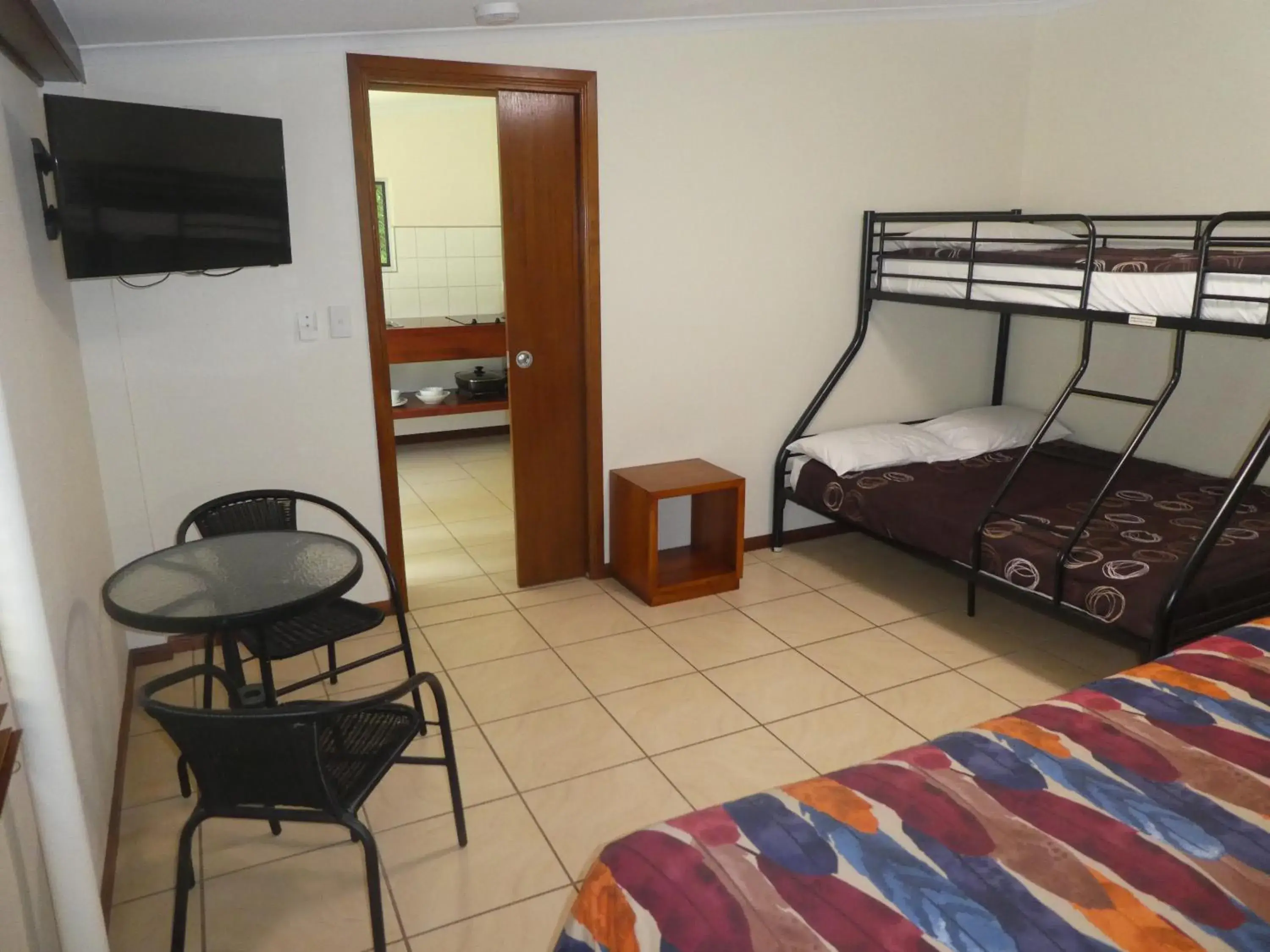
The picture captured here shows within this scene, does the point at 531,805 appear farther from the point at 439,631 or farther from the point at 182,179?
the point at 182,179

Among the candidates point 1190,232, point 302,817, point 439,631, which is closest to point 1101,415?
point 1190,232

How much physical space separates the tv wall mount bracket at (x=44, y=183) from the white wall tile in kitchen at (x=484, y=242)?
4006 mm

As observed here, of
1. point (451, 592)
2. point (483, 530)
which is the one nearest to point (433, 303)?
point (483, 530)

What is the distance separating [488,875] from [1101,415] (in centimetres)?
351

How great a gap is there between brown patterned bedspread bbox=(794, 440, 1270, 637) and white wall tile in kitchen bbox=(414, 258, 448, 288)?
11.2 ft

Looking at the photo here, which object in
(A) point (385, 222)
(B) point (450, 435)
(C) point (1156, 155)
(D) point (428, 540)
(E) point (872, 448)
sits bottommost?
(D) point (428, 540)

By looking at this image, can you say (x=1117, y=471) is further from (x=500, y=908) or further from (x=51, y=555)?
(x=51, y=555)

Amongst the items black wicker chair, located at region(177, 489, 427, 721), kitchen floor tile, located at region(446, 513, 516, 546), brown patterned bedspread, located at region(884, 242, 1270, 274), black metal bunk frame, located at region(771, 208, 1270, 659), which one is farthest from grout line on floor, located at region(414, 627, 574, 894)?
brown patterned bedspread, located at region(884, 242, 1270, 274)

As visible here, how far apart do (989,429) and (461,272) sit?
151 inches

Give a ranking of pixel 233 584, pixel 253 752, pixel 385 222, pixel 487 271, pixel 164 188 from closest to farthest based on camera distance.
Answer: pixel 253 752 < pixel 233 584 < pixel 164 188 < pixel 385 222 < pixel 487 271

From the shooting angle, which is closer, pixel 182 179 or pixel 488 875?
pixel 488 875

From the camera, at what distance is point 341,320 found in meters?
3.23

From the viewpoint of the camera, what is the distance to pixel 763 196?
3.84 meters

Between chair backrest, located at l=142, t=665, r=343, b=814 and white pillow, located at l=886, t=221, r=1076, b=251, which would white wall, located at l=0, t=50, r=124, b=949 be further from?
white pillow, located at l=886, t=221, r=1076, b=251
